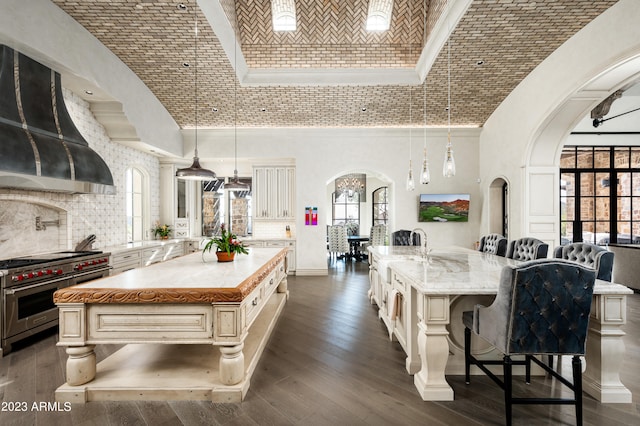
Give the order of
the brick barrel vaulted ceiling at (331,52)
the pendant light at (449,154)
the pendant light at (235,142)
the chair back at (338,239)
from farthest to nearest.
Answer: the chair back at (338,239) → the pendant light at (235,142) → the brick barrel vaulted ceiling at (331,52) → the pendant light at (449,154)

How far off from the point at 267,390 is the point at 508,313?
6.42 feet

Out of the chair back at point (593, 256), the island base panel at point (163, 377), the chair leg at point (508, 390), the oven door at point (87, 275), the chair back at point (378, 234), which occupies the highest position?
the chair back at point (593, 256)

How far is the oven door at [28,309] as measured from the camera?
3.07 metres

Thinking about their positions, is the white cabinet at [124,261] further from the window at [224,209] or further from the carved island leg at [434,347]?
the carved island leg at [434,347]

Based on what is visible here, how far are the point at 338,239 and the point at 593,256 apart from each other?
6.67m

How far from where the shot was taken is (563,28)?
4230 millimetres

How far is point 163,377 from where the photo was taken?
2.37 metres

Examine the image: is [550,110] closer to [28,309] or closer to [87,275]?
[87,275]

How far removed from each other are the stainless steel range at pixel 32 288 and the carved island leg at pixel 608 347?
5606 mm

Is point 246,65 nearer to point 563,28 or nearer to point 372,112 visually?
point 372,112

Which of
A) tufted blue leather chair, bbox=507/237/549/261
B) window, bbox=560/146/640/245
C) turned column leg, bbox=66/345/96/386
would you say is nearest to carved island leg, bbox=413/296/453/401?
tufted blue leather chair, bbox=507/237/549/261

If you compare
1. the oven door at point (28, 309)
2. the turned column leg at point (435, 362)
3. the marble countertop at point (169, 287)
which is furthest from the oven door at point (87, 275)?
the turned column leg at point (435, 362)

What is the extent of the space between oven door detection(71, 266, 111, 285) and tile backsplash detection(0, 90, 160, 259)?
735 mm

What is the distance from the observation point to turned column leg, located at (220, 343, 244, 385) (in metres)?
2.20
